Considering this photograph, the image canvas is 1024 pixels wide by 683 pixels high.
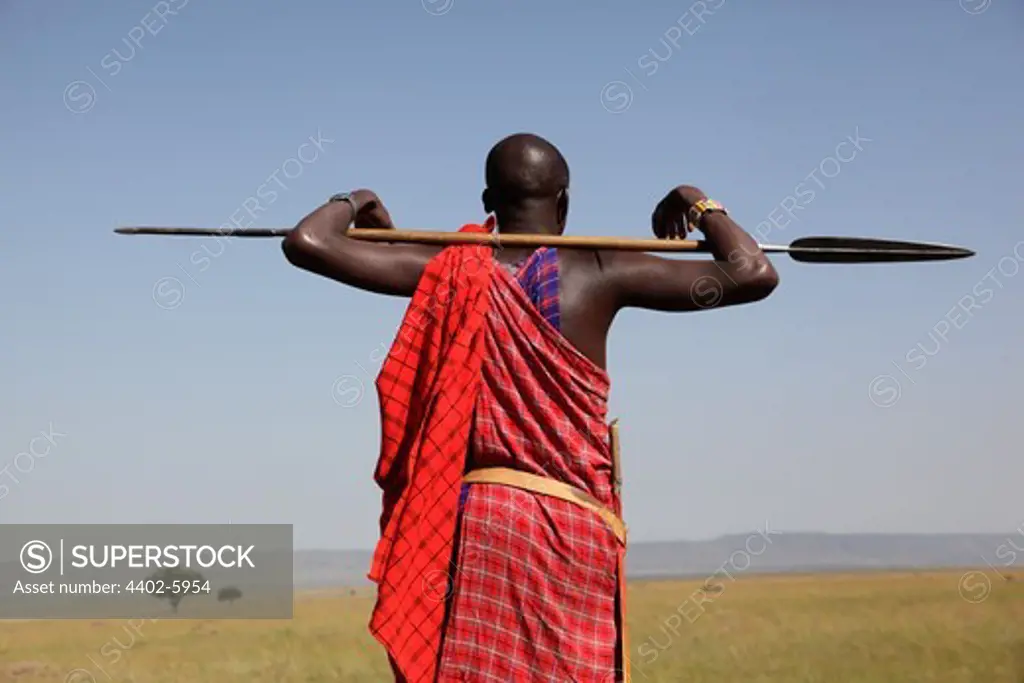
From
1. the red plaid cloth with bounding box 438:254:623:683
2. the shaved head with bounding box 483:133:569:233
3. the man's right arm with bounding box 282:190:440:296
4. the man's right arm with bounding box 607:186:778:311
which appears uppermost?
the shaved head with bounding box 483:133:569:233

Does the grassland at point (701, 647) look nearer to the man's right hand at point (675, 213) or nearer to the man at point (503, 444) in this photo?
the man's right hand at point (675, 213)

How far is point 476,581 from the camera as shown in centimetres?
503

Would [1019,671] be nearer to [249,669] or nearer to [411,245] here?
[249,669]

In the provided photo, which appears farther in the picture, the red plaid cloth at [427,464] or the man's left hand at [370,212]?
the man's left hand at [370,212]

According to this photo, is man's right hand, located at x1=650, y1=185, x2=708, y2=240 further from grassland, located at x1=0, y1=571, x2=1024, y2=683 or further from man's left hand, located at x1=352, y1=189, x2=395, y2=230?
grassland, located at x1=0, y1=571, x2=1024, y2=683

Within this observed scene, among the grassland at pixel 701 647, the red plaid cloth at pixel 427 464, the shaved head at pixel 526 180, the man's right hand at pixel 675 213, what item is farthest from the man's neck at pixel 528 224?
the grassland at pixel 701 647

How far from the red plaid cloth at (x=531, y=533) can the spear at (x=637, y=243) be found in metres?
0.23

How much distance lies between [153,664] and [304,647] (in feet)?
8.25

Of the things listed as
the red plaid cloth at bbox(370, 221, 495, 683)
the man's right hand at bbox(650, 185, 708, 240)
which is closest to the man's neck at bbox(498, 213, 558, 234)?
the red plaid cloth at bbox(370, 221, 495, 683)

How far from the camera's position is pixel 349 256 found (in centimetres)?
518

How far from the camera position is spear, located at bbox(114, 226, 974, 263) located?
523cm

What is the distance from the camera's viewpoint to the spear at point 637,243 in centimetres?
523

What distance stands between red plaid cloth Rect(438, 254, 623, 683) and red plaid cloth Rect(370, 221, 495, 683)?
69mm

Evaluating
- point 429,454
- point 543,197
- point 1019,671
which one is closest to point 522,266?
point 543,197
